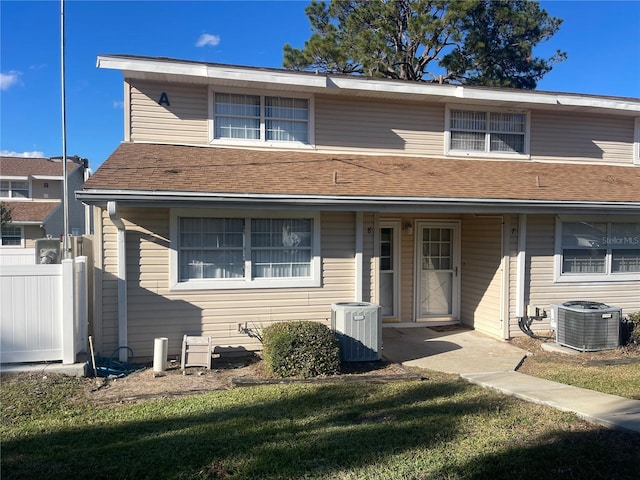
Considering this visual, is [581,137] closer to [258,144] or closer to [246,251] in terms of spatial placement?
[258,144]

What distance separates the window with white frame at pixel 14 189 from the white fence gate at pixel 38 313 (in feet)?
101

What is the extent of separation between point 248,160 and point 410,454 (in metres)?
6.39

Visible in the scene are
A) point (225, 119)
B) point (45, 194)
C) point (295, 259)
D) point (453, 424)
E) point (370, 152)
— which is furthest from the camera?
point (45, 194)

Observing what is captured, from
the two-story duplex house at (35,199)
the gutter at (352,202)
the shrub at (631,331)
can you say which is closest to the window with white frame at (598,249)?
the gutter at (352,202)

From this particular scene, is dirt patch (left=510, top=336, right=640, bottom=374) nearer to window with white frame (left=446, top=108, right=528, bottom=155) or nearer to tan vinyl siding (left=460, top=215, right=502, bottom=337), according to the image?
tan vinyl siding (left=460, top=215, right=502, bottom=337)

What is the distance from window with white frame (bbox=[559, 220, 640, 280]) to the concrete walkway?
239 cm

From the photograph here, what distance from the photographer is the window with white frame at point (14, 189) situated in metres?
32.8

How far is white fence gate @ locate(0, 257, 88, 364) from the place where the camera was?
682 centimetres

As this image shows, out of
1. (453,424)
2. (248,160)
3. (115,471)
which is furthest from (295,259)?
(115,471)

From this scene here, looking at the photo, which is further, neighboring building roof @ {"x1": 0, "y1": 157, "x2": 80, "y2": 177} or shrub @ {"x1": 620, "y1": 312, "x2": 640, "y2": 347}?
neighboring building roof @ {"x1": 0, "y1": 157, "x2": 80, "y2": 177}

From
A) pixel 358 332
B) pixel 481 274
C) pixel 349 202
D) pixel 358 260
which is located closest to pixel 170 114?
pixel 349 202

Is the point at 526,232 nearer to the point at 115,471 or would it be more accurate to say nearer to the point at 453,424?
the point at 453,424

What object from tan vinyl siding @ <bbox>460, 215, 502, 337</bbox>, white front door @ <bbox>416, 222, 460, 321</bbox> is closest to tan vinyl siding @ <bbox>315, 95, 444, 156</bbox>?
white front door @ <bbox>416, 222, 460, 321</bbox>

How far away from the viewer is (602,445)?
4.32 m
